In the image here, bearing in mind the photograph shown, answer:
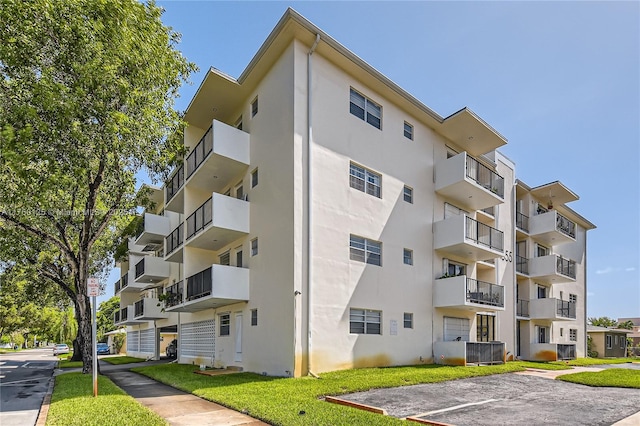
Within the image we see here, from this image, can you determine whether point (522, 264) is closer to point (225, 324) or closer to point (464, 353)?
point (464, 353)

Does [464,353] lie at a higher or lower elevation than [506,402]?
lower

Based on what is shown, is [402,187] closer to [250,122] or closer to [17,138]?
[250,122]

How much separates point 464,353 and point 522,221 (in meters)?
14.3

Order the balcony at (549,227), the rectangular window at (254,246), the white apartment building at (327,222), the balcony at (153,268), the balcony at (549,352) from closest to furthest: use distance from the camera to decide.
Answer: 1. the white apartment building at (327,222)
2. the rectangular window at (254,246)
3. the balcony at (153,268)
4. the balcony at (549,352)
5. the balcony at (549,227)

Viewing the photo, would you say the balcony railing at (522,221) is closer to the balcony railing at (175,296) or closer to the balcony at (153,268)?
the balcony railing at (175,296)

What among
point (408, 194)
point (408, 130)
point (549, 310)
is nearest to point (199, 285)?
point (408, 194)

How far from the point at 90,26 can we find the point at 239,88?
6669 millimetres

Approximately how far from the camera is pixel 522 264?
95.0 feet

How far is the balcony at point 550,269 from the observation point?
28328 mm

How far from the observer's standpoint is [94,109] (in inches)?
516

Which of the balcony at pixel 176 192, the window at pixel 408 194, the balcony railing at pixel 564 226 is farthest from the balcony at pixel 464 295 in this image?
the balcony at pixel 176 192

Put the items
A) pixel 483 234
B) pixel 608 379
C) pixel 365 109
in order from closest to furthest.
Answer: pixel 608 379 < pixel 365 109 < pixel 483 234

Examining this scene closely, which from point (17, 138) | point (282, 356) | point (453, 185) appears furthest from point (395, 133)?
point (17, 138)

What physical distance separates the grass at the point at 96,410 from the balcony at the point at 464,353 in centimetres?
1309
